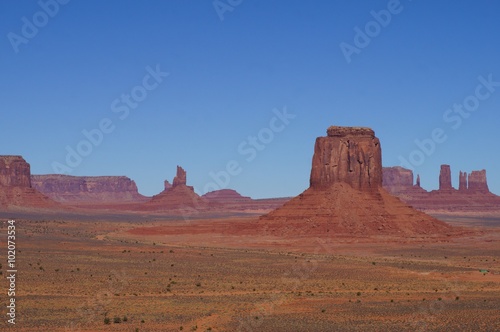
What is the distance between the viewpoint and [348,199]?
306 feet

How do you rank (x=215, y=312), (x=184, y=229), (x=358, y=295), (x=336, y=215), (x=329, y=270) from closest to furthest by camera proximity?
(x=215, y=312)
(x=358, y=295)
(x=329, y=270)
(x=336, y=215)
(x=184, y=229)

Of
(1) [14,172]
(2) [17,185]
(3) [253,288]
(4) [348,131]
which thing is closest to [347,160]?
(4) [348,131]

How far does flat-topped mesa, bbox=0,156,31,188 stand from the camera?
19150 centimetres

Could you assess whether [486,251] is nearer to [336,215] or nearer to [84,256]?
[336,215]

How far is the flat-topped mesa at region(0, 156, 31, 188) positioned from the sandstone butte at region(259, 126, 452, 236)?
11235cm

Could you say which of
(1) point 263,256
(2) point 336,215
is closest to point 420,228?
(2) point 336,215

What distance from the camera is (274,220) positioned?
96500 mm

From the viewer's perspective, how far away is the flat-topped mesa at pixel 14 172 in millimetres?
191500

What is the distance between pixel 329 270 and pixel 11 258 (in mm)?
22908

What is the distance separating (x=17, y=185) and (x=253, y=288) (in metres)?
162
